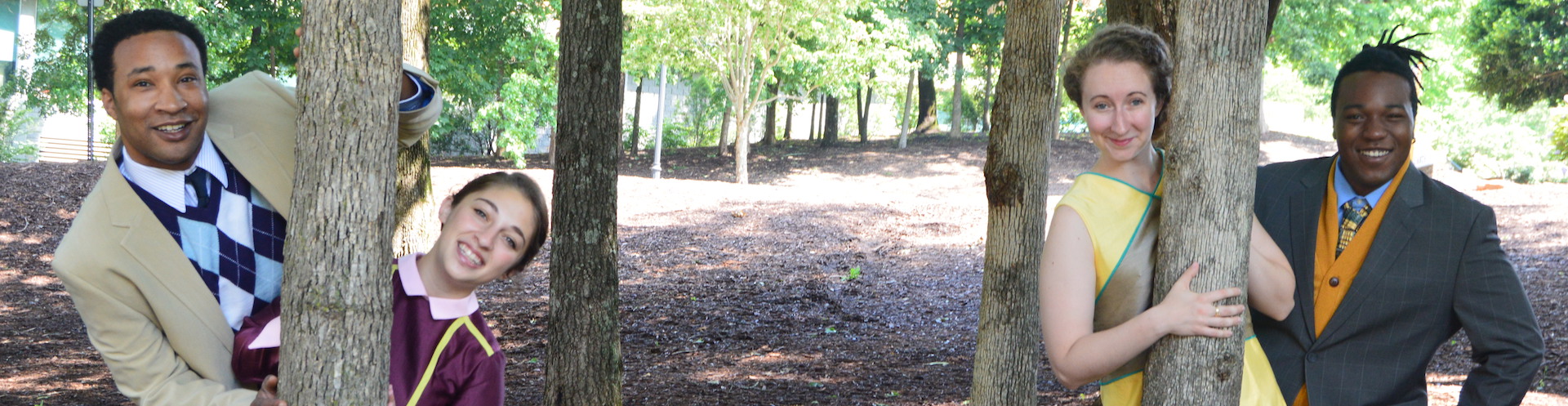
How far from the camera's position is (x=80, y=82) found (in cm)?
2022

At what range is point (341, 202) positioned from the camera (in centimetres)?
174

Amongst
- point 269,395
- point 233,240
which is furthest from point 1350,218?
point 233,240

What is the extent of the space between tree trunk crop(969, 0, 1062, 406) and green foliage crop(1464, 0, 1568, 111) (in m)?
15.5

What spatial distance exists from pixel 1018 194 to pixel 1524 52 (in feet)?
52.5

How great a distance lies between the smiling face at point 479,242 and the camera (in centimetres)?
237

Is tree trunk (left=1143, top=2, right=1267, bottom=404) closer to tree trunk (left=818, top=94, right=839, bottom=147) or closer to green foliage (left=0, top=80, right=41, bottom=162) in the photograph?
green foliage (left=0, top=80, right=41, bottom=162)

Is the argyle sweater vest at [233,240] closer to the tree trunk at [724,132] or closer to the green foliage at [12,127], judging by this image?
the green foliage at [12,127]

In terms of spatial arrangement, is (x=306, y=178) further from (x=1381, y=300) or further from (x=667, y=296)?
(x=667, y=296)

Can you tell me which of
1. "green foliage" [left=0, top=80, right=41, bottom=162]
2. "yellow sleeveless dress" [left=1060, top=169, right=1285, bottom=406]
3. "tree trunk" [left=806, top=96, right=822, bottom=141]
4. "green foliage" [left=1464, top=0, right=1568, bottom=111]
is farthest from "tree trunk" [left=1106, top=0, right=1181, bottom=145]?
"tree trunk" [left=806, top=96, right=822, bottom=141]

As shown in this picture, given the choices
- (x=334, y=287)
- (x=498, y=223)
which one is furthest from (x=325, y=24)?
(x=498, y=223)

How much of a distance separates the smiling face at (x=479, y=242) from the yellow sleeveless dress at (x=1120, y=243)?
3.91 ft

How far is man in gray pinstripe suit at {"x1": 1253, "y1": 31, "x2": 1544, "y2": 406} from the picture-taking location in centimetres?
246

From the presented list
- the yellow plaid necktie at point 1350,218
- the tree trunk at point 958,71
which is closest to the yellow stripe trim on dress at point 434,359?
the yellow plaid necktie at point 1350,218

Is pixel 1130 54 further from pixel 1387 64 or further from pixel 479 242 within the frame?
pixel 479 242
